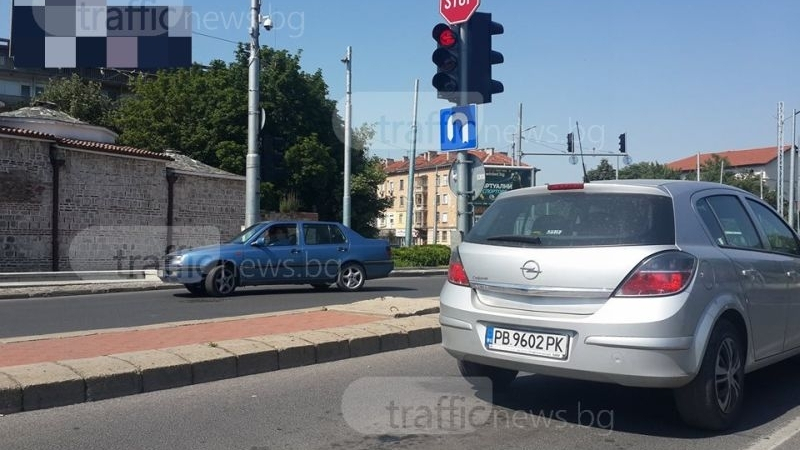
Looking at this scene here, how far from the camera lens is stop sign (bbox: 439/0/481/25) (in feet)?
A: 31.9

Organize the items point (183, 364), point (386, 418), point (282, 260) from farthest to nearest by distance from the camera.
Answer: point (282, 260)
point (183, 364)
point (386, 418)

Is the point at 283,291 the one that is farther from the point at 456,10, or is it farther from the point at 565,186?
the point at 565,186

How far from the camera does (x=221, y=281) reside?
13.7 m

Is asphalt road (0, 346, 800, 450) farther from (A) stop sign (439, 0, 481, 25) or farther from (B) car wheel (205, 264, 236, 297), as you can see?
(B) car wheel (205, 264, 236, 297)

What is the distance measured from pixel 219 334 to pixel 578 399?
12.5ft

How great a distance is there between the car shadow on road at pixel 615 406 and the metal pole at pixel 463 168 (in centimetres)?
392

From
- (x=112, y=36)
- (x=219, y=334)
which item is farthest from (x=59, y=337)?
(x=112, y=36)

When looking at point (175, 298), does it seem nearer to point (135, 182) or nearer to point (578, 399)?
point (578, 399)

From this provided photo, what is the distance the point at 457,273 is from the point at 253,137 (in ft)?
48.0

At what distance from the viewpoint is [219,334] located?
7.68m

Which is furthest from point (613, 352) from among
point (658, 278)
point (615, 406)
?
point (615, 406)

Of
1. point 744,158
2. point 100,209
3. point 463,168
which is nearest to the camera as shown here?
point 463,168

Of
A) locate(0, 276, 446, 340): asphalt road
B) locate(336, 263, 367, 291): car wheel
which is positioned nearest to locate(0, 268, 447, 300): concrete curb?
locate(0, 276, 446, 340): asphalt road

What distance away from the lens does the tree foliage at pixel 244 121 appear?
124ft
